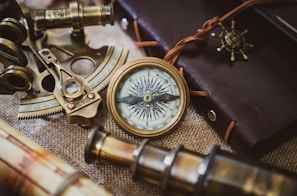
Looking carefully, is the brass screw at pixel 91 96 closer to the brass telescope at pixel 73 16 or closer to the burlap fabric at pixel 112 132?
the burlap fabric at pixel 112 132

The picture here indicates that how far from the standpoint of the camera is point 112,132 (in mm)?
1284

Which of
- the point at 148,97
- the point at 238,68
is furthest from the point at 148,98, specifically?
the point at 238,68

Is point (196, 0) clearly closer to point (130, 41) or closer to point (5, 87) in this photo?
point (130, 41)

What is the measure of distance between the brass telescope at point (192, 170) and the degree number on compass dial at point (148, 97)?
0.12 meters

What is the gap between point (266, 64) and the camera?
128cm

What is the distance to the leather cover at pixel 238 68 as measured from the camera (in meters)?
1.18

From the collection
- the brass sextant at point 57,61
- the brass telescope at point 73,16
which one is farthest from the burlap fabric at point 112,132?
the brass telescope at point 73,16

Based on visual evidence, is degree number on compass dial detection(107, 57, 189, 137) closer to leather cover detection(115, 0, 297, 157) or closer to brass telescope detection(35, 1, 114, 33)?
leather cover detection(115, 0, 297, 157)

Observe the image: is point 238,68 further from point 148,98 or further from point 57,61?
point 57,61

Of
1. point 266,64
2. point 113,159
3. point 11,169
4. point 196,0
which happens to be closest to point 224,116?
point 266,64

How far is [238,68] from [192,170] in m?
0.37

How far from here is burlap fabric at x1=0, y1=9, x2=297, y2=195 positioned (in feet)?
3.94

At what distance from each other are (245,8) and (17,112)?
716mm

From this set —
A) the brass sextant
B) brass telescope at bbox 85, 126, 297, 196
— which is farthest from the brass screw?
brass telescope at bbox 85, 126, 297, 196
